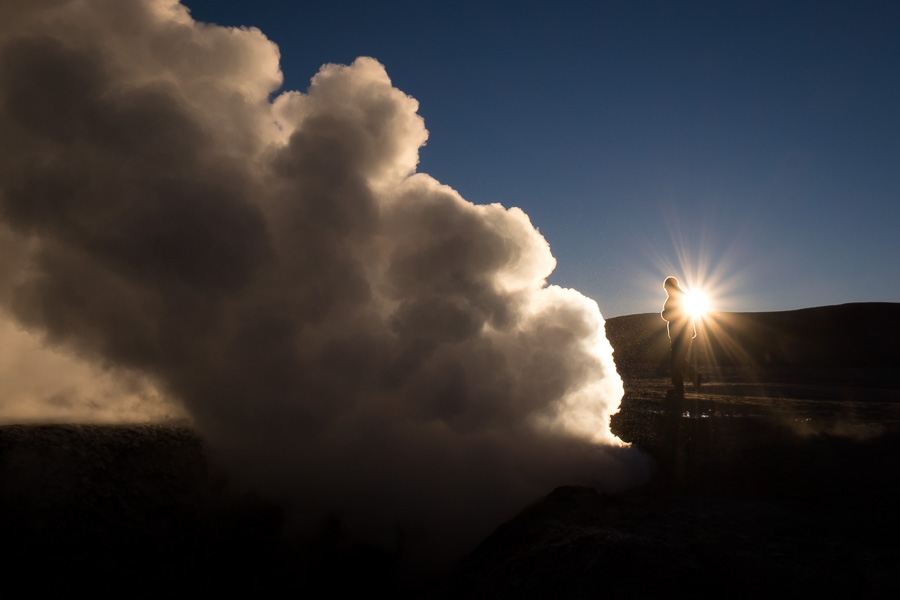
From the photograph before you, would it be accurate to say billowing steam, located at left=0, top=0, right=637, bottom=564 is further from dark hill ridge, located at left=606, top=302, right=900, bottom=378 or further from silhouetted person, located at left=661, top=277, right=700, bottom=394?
dark hill ridge, located at left=606, top=302, right=900, bottom=378

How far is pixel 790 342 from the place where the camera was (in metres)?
27.5

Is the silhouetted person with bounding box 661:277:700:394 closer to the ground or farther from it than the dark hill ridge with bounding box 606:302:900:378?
closer to the ground

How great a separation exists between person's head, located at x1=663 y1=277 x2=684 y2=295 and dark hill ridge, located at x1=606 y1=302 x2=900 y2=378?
9972 mm

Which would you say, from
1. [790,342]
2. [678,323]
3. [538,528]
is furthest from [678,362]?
[790,342]

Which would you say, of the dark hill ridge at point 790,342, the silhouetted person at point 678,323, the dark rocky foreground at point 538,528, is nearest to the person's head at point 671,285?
the silhouetted person at point 678,323

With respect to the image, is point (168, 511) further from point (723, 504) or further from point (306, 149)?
point (723, 504)

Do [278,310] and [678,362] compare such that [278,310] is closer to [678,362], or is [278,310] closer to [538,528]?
[538,528]

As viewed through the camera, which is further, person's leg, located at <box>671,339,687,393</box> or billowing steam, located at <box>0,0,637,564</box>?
person's leg, located at <box>671,339,687,393</box>

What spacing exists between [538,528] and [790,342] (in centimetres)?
2782

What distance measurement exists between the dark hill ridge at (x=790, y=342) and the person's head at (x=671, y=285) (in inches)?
Answer: 393

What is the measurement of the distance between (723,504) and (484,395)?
2.54m

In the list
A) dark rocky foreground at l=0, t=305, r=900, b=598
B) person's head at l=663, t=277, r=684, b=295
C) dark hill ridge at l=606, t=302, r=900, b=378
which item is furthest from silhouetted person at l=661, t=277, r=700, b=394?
dark hill ridge at l=606, t=302, r=900, b=378

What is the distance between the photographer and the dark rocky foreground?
3.96 m

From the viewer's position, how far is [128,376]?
6066 millimetres
